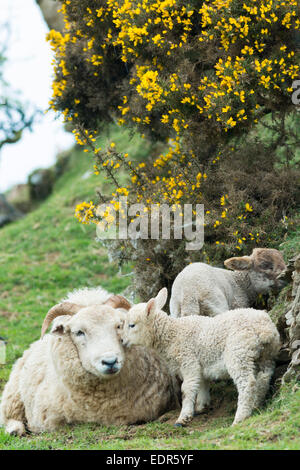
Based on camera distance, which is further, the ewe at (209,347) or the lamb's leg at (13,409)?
the lamb's leg at (13,409)

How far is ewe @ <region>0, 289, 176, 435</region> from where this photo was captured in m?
6.05

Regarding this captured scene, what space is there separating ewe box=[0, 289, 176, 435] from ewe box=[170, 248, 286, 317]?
671 millimetres

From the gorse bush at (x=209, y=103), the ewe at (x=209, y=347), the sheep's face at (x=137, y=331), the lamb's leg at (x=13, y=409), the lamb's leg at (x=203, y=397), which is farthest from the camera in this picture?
the gorse bush at (x=209, y=103)

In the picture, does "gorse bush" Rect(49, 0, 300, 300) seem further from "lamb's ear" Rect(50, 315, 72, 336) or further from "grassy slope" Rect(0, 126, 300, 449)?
"lamb's ear" Rect(50, 315, 72, 336)

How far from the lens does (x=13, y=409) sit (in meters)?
7.08

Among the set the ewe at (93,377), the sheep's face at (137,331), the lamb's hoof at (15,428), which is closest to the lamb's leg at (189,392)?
the sheep's face at (137,331)

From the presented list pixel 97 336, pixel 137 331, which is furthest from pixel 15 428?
pixel 137 331

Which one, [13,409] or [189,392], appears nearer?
[189,392]

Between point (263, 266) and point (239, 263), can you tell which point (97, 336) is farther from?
point (263, 266)

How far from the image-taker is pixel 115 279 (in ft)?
46.0

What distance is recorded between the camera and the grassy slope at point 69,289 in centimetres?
484

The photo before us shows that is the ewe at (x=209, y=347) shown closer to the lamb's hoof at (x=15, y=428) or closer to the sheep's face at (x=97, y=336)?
the sheep's face at (x=97, y=336)

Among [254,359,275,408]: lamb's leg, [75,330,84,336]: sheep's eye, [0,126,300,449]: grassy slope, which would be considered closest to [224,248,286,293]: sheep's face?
[0,126,300,449]: grassy slope

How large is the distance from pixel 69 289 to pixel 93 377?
25.8 ft
